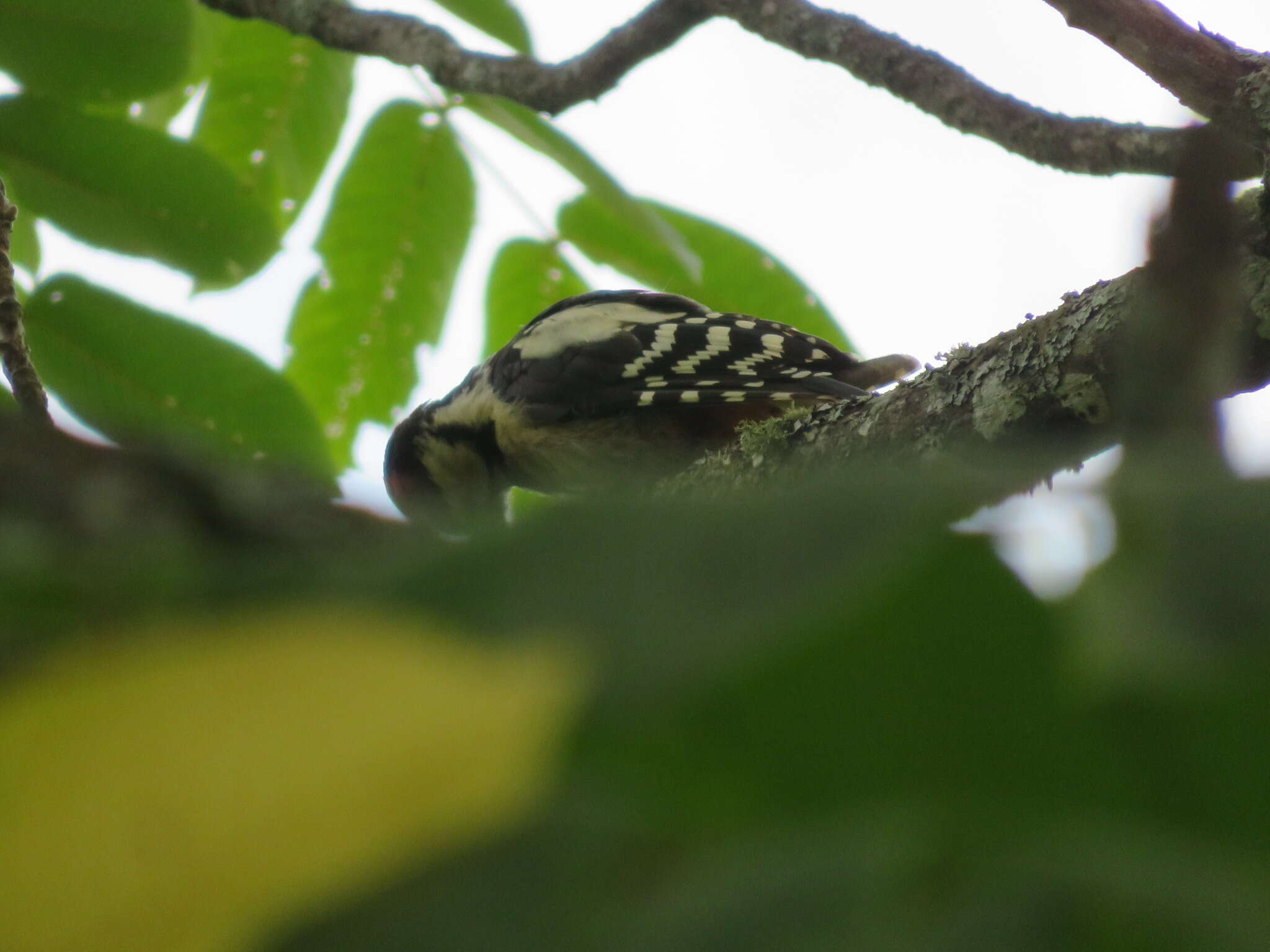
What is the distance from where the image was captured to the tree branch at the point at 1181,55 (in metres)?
1.92

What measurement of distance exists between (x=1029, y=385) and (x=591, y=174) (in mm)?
1096

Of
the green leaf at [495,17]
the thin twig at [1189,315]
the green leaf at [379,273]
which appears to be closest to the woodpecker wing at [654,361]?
the green leaf at [379,273]

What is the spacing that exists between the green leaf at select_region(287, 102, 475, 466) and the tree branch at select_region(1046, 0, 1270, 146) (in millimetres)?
1940

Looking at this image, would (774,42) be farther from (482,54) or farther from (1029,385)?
(1029,385)

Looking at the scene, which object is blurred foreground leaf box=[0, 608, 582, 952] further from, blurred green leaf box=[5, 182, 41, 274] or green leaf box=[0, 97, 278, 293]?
blurred green leaf box=[5, 182, 41, 274]

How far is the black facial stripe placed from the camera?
5172mm

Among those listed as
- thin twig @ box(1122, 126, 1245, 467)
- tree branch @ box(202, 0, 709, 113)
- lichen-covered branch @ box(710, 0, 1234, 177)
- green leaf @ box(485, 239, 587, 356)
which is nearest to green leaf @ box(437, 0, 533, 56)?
tree branch @ box(202, 0, 709, 113)

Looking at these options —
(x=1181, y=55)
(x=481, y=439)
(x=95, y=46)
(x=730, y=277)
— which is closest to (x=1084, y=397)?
(x=1181, y=55)

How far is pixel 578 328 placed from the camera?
184 inches

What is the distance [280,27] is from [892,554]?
3.37m

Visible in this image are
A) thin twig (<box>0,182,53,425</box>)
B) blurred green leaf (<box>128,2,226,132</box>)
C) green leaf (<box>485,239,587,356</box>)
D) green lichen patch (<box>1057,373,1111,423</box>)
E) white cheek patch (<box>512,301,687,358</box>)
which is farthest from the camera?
white cheek patch (<box>512,301,687,358</box>)

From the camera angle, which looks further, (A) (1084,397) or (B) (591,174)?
(B) (591,174)

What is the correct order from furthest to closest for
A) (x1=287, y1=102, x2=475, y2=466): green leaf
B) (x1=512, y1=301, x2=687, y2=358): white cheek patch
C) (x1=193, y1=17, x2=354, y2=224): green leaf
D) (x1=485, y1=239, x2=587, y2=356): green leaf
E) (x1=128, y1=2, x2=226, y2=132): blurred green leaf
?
1. (x1=512, y1=301, x2=687, y2=358): white cheek patch
2. (x1=485, y1=239, x2=587, y2=356): green leaf
3. (x1=287, y1=102, x2=475, y2=466): green leaf
4. (x1=193, y1=17, x2=354, y2=224): green leaf
5. (x1=128, y1=2, x2=226, y2=132): blurred green leaf

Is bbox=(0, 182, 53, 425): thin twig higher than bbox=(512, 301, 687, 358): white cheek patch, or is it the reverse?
bbox=(512, 301, 687, 358): white cheek patch
